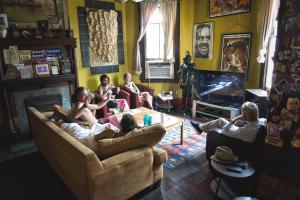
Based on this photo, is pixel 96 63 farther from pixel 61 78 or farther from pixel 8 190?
pixel 8 190

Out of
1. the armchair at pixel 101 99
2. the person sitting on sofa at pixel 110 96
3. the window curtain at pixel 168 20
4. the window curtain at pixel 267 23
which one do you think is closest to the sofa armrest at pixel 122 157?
the armchair at pixel 101 99

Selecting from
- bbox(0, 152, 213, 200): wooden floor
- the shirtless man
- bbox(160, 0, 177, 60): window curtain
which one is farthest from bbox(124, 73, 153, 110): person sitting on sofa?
bbox(0, 152, 213, 200): wooden floor

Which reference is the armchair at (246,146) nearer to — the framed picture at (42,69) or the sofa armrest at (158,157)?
the sofa armrest at (158,157)

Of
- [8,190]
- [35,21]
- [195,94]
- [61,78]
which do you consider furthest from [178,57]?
[8,190]

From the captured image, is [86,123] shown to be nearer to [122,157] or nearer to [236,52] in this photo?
[122,157]

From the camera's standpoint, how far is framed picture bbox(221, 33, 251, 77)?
4.18m

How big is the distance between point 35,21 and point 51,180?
273 cm

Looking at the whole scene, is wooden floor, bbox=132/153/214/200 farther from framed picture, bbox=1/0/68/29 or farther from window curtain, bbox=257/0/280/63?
framed picture, bbox=1/0/68/29

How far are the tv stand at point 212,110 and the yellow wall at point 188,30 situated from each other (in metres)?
0.67

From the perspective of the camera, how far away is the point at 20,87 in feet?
12.0

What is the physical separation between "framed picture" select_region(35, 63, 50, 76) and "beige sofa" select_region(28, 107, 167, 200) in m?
1.70

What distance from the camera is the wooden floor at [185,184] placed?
7.65 feet

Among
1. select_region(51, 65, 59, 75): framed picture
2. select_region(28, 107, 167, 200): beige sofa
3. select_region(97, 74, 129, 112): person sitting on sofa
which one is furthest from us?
select_region(97, 74, 129, 112): person sitting on sofa

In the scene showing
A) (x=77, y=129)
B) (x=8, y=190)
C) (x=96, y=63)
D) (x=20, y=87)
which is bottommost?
(x=8, y=190)
